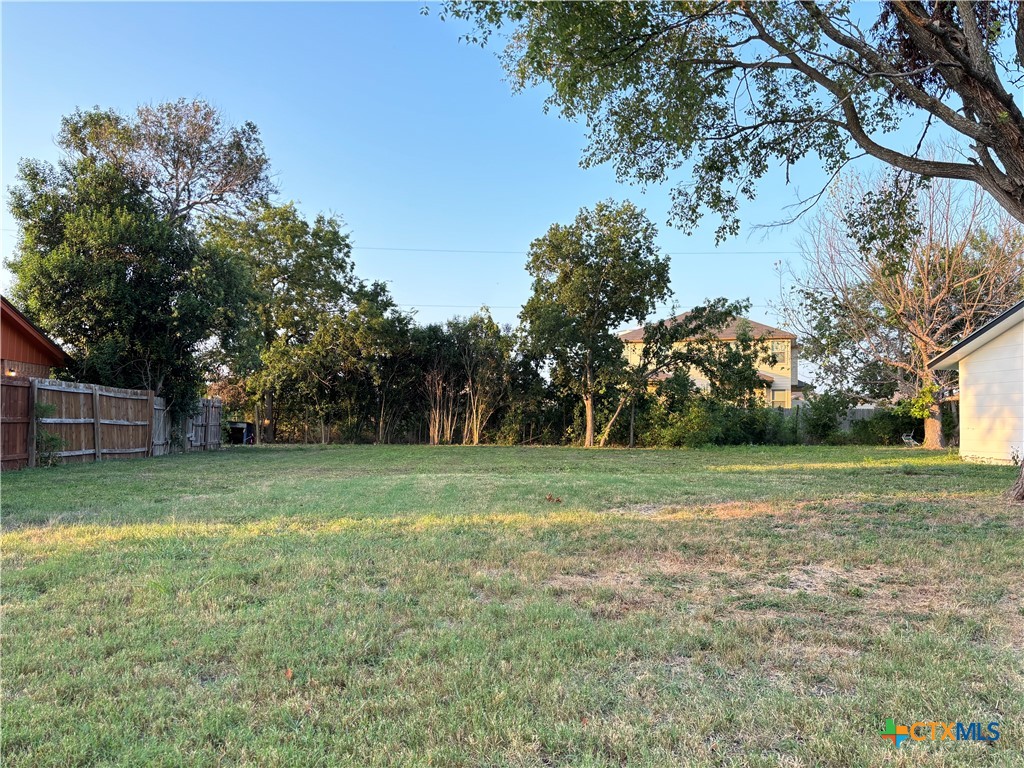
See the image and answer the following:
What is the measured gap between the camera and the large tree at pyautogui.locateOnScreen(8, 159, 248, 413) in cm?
1228

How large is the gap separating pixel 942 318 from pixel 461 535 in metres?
18.4

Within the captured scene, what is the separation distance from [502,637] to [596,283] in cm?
1702

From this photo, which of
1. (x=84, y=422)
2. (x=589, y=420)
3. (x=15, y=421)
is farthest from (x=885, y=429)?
(x=15, y=421)

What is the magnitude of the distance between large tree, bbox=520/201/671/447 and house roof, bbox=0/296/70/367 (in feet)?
40.5

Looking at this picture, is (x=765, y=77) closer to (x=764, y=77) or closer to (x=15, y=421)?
(x=764, y=77)

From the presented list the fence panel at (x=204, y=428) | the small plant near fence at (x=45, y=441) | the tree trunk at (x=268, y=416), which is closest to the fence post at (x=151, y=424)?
the fence panel at (x=204, y=428)

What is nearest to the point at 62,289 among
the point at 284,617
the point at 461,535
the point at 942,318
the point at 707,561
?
the point at 461,535

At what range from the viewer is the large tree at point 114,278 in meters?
12.3

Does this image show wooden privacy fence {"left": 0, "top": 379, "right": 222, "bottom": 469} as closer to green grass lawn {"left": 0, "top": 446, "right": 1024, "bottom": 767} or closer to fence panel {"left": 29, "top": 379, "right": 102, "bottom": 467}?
fence panel {"left": 29, "top": 379, "right": 102, "bottom": 467}

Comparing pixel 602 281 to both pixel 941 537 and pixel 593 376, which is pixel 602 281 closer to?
pixel 593 376

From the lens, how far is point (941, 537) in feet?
15.7

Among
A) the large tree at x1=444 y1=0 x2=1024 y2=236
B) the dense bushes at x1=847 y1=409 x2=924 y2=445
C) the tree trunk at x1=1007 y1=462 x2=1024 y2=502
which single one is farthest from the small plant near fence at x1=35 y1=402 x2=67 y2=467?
the dense bushes at x1=847 y1=409 x2=924 y2=445

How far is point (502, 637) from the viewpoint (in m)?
2.61

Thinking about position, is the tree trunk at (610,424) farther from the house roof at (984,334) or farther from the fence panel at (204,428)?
the fence panel at (204,428)
